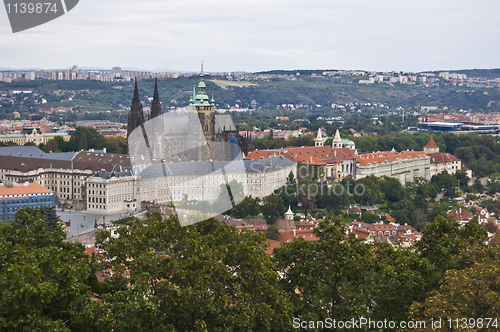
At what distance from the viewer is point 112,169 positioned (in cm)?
5759

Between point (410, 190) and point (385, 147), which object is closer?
point (410, 190)

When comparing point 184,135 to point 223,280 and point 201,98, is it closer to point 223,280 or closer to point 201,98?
point 201,98

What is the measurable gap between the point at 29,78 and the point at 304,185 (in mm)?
157130

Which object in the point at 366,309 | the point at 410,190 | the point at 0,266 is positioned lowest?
the point at 410,190

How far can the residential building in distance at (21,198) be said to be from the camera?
47.4m

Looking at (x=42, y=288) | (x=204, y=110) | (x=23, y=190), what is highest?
(x=42, y=288)

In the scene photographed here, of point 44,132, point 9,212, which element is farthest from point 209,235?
point 44,132

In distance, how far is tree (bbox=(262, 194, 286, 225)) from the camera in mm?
49688

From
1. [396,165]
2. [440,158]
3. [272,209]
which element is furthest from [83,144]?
[440,158]

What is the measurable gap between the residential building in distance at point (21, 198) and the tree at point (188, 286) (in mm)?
31942

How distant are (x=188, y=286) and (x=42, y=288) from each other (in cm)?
321

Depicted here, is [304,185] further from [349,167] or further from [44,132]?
[44,132]

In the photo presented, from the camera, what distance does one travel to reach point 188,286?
15.6m

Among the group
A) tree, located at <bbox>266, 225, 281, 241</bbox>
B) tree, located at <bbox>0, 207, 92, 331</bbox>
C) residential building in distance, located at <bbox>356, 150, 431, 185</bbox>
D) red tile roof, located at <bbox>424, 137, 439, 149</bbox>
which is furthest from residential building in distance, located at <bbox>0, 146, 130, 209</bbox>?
red tile roof, located at <bbox>424, 137, 439, 149</bbox>
